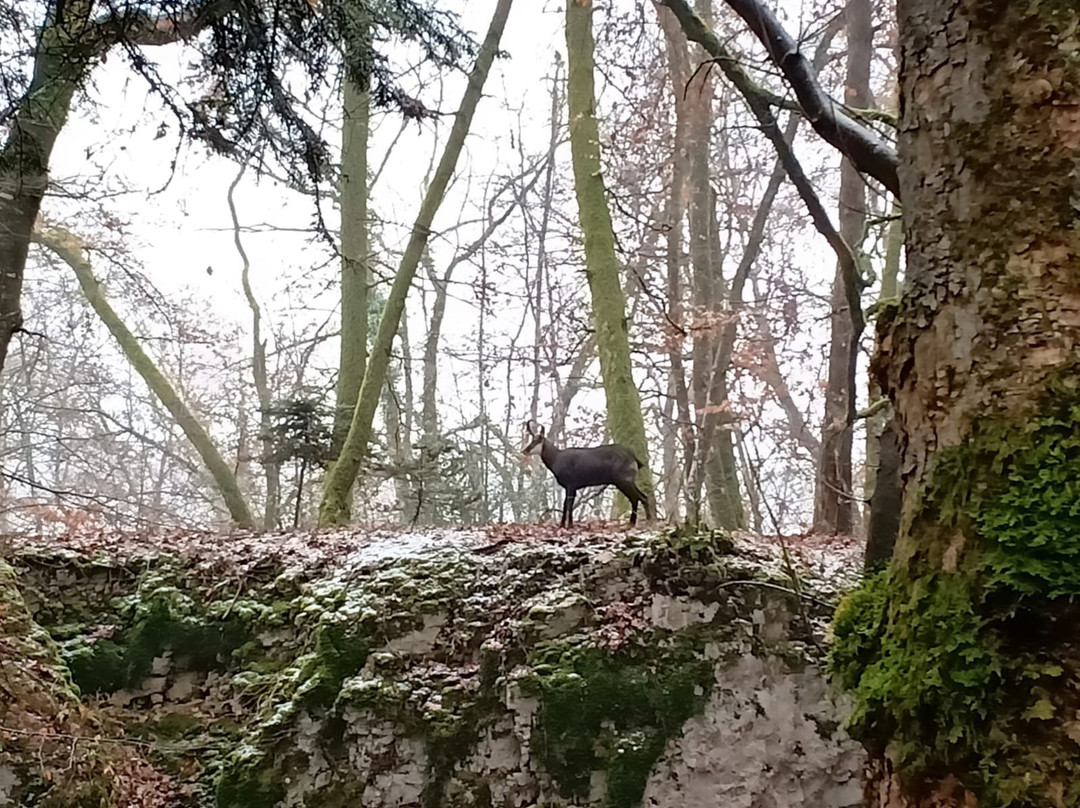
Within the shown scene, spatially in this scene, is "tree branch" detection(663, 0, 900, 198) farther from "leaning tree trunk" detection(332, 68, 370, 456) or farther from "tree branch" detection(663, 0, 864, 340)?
"leaning tree trunk" detection(332, 68, 370, 456)

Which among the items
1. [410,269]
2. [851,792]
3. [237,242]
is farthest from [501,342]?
[851,792]

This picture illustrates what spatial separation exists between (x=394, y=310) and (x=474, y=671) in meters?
4.31

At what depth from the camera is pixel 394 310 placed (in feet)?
27.0

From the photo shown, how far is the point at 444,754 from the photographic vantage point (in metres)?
4.50

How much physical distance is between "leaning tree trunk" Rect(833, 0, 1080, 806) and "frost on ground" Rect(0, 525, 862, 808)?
2501 mm

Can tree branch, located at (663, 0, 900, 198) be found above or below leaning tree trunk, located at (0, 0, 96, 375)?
below

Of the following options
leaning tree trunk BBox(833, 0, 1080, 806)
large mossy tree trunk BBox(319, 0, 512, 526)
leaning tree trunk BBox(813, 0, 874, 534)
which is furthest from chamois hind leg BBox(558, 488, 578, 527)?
leaning tree trunk BBox(833, 0, 1080, 806)

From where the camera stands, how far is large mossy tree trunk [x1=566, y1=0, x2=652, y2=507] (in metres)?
7.63

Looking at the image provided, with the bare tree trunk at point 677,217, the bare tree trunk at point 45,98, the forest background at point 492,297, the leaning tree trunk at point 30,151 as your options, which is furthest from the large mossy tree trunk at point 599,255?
the leaning tree trunk at point 30,151

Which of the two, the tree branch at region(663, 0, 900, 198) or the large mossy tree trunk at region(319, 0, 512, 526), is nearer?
the tree branch at region(663, 0, 900, 198)

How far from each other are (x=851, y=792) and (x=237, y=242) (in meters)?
14.6

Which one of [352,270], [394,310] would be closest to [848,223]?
[394,310]

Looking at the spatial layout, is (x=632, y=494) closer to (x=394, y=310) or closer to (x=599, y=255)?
(x=599, y=255)

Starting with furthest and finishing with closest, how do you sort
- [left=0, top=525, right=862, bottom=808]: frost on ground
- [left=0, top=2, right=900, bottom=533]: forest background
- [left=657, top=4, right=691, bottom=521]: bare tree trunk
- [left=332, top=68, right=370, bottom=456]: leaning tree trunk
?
[left=657, top=4, right=691, bottom=521]: bare tree trunk
[left=332, top=68, right=370, bottom=456]: leaning tree trunk
[left=0, top=2, right=900, bottom=533]: forest background
[left=0, top=525, right=862, bottom=808]: frost on ground
